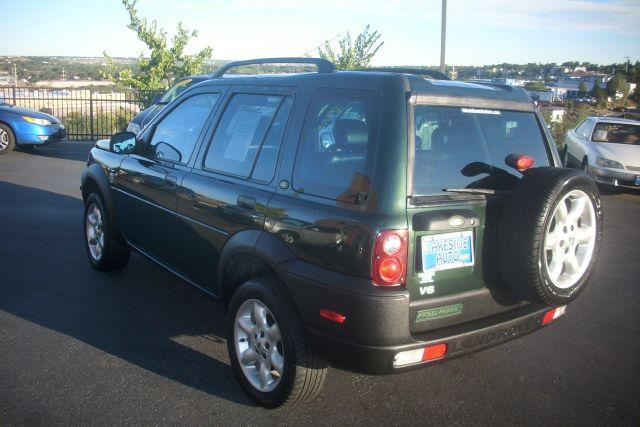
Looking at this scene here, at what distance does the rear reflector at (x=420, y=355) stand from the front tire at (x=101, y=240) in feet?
11.0

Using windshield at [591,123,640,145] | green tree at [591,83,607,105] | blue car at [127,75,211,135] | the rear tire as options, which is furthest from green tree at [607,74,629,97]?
the rear tire

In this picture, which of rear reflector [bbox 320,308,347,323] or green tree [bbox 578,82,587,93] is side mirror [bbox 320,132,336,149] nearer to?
rear reflector [bbox 320,308,347,323]

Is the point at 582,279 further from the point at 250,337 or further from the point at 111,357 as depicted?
the point at 111,357

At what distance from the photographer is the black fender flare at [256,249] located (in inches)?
119

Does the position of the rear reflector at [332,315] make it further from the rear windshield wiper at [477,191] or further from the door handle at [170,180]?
the door handle at [170,180]

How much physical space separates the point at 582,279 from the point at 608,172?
918 cm

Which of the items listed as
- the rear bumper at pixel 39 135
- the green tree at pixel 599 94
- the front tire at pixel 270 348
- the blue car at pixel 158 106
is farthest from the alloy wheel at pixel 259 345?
the green tree at pixel 599 94

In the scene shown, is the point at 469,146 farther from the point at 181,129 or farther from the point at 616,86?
the point at 616,86

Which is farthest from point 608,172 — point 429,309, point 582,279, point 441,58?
point 429,309

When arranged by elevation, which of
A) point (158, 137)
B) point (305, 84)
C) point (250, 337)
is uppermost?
point (305, 84)

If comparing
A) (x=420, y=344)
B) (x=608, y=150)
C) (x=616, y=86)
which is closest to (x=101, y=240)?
(x=420, y=344)

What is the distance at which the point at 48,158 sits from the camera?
13.3m

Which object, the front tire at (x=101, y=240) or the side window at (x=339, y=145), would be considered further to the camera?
the front tire at (x=101, y=240)

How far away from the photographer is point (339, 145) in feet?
9.92
